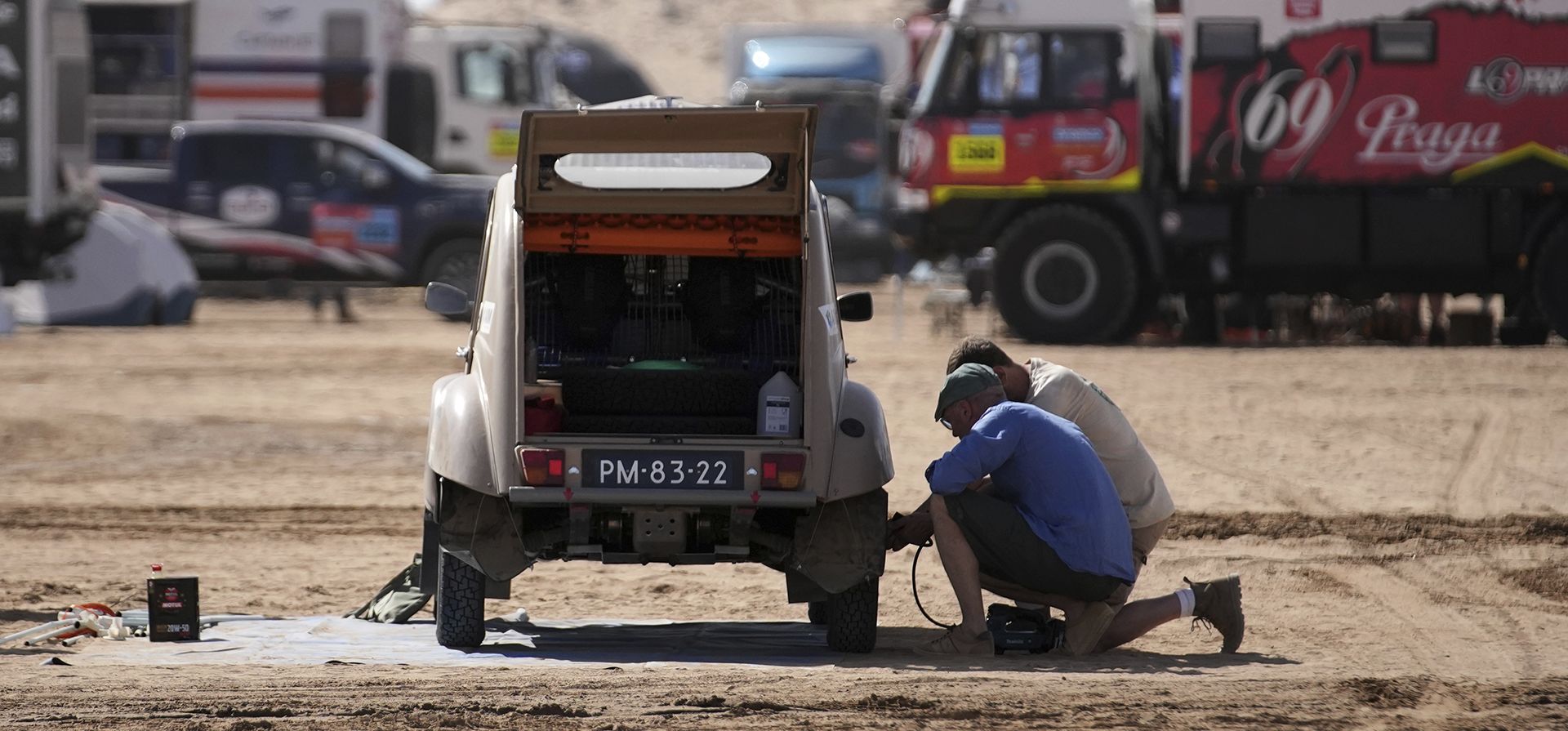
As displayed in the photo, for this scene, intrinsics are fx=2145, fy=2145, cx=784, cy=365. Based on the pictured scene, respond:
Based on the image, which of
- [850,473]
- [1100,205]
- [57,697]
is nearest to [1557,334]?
[1100,205]

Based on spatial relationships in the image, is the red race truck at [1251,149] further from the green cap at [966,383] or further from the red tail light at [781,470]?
the red tail light at [781,470]

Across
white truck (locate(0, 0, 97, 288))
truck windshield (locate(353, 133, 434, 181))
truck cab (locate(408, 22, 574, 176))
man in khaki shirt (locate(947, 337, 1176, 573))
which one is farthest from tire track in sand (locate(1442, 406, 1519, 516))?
truck cab (locate(408, 22, 574, 176))

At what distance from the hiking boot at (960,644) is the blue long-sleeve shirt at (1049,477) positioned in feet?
1.27

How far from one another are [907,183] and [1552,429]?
7.70 meters

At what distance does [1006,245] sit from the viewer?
795 inches

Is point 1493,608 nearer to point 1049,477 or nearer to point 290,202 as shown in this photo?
point 1049,477

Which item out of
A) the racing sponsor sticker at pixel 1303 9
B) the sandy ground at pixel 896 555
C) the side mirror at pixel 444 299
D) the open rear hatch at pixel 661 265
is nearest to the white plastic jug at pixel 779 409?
the open rear hatch at pixel 661 265

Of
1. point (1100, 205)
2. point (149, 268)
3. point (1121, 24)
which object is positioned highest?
point (1121, 24)

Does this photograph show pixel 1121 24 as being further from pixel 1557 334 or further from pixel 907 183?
pixel 1557 334

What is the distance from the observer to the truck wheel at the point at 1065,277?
20047mm

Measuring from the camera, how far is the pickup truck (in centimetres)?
2289

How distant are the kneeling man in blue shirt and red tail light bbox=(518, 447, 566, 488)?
127 centimetres

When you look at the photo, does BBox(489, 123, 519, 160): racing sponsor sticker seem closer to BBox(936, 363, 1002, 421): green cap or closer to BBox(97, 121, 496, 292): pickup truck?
BBox(97, 121, 496, 292): pickup truck

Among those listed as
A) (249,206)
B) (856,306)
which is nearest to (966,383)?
(856,306)
